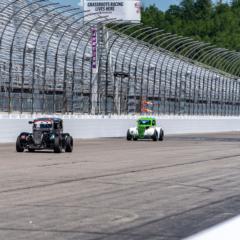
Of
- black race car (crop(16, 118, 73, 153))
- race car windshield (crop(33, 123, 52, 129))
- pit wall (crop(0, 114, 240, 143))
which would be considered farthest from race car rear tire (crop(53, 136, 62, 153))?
pit wall (crop(0, 114, 240, 143))

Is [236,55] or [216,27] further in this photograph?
[216,27]

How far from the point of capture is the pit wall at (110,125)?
109ft

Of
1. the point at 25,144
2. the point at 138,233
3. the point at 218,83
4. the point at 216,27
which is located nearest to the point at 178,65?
the point at 218,83

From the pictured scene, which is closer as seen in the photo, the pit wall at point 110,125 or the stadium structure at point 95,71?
the pit wall at point 110,125

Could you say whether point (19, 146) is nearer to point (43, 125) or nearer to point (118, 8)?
point (43, 125)

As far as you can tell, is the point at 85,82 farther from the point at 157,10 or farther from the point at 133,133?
the point at 157,10

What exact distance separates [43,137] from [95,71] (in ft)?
71.4

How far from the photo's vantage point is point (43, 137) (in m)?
24.0

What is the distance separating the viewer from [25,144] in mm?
24344

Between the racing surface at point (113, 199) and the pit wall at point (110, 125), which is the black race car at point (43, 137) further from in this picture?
the pit wall at point (110, 125)

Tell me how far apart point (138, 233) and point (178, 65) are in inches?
1880

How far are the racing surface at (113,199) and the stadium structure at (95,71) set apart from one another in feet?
56.4

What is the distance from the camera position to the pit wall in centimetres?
3331

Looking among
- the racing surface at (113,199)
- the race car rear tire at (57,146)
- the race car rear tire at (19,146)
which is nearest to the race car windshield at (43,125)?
the race car rear tire at (57,146)
